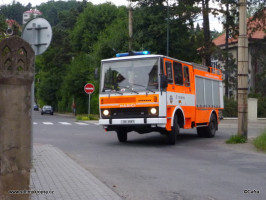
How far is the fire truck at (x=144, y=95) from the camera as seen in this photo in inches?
549

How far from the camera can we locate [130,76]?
14469mm

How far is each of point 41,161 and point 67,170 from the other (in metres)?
1.54

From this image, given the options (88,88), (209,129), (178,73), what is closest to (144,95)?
(178,73)

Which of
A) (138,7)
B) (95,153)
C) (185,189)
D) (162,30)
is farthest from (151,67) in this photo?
(138,7)

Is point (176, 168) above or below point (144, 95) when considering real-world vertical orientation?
below

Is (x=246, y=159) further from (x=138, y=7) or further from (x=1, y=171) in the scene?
(x=138, y=7)

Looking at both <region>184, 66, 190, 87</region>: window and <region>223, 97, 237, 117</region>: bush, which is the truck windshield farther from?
<region>223, 97, 237, 117</region>: bush

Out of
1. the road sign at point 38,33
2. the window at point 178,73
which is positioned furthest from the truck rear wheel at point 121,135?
the road sign at point 38,33

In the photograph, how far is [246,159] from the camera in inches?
456

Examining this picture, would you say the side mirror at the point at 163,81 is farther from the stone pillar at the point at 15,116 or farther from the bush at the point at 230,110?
the bush at the point at 230,110

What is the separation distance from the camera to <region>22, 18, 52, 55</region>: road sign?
9.11 meters

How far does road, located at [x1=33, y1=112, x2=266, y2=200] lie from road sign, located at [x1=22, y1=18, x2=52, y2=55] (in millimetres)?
2834

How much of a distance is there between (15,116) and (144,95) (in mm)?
8876

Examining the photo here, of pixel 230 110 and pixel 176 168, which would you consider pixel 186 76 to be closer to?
pixel 176 168
